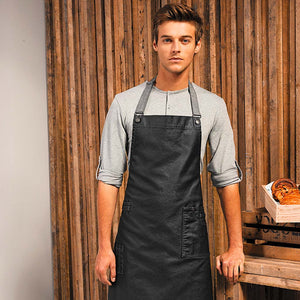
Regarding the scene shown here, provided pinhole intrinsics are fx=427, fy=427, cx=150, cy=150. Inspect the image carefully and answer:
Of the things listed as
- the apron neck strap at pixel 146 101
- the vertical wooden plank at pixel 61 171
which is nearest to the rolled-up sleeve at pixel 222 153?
the apron neck strap at pixel 146 101

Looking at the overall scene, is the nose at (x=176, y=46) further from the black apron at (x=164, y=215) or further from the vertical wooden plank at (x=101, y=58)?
the vertical wooden plank at (x=101, y=58)

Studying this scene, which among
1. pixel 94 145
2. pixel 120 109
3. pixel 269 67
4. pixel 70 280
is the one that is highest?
pixel 269 67

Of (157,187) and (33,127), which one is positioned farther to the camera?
(33,127)

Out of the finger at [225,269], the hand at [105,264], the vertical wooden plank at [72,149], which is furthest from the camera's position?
the vertical wooden plank at [72,149]

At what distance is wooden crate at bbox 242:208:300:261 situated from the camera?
69.4 inches

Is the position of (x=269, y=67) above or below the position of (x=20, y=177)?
above

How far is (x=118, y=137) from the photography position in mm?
1913

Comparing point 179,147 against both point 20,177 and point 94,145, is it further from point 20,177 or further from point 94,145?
point 20,177

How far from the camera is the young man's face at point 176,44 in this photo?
1853mm

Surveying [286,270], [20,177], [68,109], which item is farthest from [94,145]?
[286,270]

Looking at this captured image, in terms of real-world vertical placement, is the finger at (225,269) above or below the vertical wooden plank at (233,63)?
below

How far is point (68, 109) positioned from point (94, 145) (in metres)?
0.34

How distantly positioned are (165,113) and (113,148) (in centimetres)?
28

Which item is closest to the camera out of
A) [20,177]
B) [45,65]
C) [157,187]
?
[157,187]
